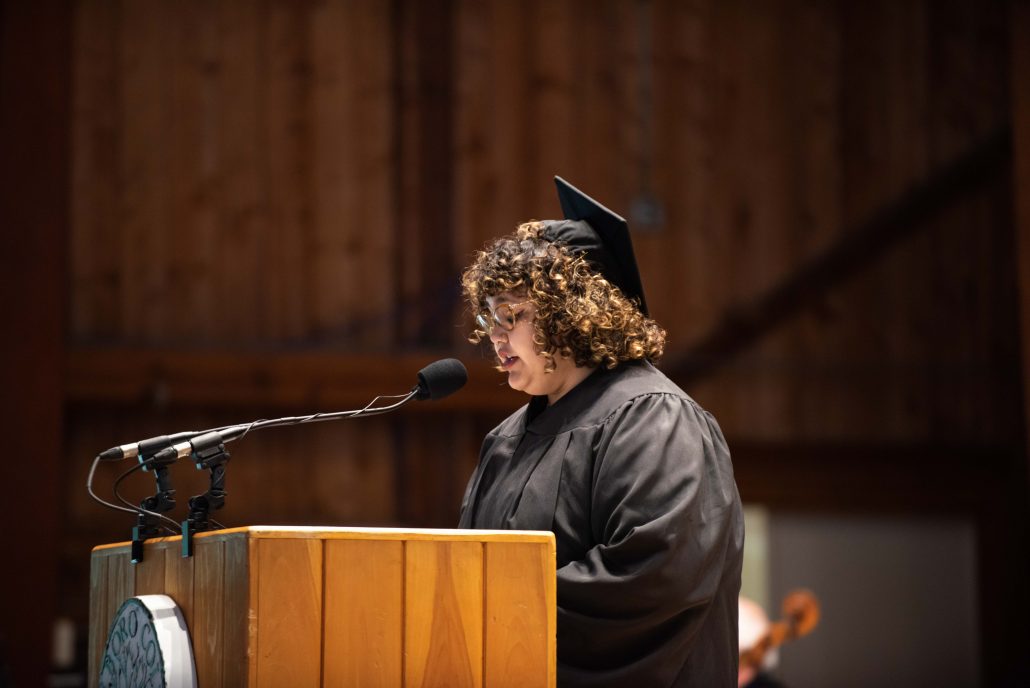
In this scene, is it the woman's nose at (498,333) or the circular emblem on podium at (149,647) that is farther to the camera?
the woman's nose at (498,333)

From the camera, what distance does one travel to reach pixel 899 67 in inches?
277

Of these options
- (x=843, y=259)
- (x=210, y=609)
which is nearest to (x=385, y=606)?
(x=210, y=609)

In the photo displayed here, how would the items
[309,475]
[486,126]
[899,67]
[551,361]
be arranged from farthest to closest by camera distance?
[899,67]
[486,126]
[309,475]
[551,361]

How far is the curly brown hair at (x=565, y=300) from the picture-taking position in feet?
7.79

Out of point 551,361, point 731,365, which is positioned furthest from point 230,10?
point 551,361

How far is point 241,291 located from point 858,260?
3.21 m

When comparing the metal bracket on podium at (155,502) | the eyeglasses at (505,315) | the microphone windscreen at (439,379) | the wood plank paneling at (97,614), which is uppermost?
the eyeglasses at (505,315)

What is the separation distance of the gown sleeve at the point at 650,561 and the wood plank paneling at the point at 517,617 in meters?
0.19

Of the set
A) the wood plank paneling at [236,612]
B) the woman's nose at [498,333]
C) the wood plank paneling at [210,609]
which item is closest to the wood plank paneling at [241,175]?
the woman's nose at [498,333]

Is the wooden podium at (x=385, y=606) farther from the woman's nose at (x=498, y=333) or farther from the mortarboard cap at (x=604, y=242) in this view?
the mortarboard cap at (x=604, y=242)

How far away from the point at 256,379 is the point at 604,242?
3859mm

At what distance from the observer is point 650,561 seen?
2.04m

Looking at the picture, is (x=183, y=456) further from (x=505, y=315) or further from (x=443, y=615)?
(x=505, y=315)

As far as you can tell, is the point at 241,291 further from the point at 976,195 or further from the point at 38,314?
the point at 976,195
